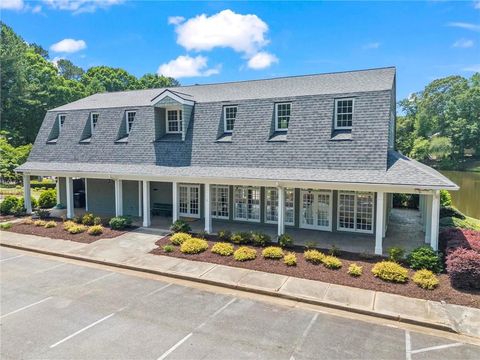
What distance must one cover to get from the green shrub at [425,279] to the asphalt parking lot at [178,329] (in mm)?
2486

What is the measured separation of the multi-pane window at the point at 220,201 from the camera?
19125mm

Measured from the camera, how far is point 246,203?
61.1ft

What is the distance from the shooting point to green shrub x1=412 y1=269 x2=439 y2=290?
414 inches

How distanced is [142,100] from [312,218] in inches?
491

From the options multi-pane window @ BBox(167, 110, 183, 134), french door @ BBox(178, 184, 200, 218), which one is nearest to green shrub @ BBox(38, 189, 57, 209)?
french door @ BBox(178, 184, 200, 218)

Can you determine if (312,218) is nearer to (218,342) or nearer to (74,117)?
(218,342)

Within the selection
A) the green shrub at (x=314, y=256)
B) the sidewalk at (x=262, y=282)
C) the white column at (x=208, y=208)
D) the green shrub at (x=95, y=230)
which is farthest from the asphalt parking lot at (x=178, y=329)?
the green shrub at (x=95, y=230)

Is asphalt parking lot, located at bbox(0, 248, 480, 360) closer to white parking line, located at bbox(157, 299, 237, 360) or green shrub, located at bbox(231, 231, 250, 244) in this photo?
white parking line, located at bbox(157, 299, 237, 360)

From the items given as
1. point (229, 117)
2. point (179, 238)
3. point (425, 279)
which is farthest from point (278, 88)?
point (425, 279)

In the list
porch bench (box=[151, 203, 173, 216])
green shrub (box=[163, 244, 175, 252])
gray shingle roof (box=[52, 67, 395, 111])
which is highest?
gray shingle roof (box=[52, 67, 395, 111])

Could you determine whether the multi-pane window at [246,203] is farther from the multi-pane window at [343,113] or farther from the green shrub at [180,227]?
the multi-pane window at [343,113]

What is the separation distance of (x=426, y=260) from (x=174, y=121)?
1389 centimetres

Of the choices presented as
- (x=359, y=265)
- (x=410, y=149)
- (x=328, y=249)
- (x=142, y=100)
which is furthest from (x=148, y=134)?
(x=410, y=149)

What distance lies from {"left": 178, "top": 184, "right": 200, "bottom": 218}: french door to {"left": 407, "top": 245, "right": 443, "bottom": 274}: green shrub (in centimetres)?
1147
